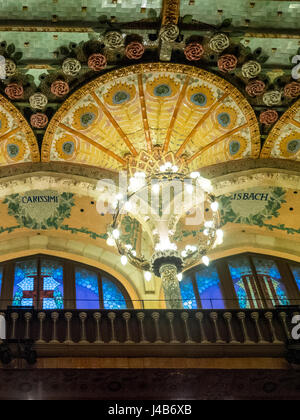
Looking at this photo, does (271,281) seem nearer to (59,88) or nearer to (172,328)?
(172,328)

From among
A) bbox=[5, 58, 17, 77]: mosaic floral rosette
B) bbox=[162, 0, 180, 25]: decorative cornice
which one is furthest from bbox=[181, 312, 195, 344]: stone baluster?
bbox=[5, 58, 17, 77]: mosaic floral rosette

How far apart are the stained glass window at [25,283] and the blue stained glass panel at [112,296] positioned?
1.35 meters

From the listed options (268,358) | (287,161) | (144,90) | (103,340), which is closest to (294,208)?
(287,161)

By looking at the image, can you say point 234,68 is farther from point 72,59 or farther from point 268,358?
point 268,358

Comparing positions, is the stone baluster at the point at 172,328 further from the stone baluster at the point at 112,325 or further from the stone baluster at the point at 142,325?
the stone baluster at the point at 112,325

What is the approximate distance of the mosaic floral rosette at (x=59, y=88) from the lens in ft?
34.0

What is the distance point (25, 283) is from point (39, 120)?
3.14 meters

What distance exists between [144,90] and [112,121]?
33.1 inches

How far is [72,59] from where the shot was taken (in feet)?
33.4

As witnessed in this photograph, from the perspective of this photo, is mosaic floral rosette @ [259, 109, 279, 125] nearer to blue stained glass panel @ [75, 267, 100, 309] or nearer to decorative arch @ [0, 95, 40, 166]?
decorative arch @ [0, 95, 40, 166]

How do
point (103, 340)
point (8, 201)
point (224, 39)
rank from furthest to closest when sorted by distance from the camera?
point (8, 201)
point (224, 39)
point (103, 340)

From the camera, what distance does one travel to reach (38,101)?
10.5 meters

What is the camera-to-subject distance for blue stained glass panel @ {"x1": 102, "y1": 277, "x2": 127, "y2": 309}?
11.2 m
